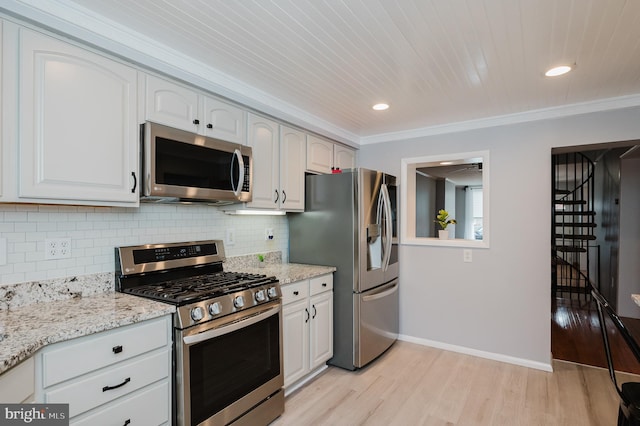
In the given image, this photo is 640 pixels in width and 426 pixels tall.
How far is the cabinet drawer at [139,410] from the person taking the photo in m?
1.46

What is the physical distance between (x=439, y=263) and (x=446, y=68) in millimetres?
2045

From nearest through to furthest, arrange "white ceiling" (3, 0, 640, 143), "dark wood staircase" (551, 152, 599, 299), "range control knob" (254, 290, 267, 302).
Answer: "white ceiling" (3, 0, 640, 143)
"range control knob" (254, 290, 267, 302)
"dark wood staircase" (551, 152, 599, 299)

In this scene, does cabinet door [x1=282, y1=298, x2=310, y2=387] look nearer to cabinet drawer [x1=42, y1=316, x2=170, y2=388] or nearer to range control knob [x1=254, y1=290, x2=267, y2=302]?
range control knob [x1=254, y1=290, x2=267, y2=302]

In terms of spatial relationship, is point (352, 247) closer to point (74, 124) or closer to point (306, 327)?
point (306, 327)

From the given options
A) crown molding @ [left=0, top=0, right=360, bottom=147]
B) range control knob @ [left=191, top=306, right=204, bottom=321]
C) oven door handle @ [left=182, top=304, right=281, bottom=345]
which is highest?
crown molding @ [left=0, top=0, right=360, bottom=147]

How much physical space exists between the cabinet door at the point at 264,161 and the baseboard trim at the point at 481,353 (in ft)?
7.10

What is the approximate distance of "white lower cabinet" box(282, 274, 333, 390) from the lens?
2600 mm

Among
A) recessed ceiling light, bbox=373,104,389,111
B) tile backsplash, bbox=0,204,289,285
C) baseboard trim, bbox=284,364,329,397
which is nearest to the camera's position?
tile backsplash, bbox=0,204,289,285

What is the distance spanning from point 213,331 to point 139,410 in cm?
46

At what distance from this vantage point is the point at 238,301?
6.70ft

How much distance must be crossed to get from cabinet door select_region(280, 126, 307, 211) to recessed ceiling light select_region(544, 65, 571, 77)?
76.5 inches

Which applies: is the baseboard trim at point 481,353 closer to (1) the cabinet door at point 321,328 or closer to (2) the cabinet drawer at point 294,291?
(1) the cabinet door at point 321,328

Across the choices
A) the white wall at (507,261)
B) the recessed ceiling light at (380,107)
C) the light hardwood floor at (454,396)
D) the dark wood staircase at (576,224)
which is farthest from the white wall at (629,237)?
the recessed ceiling light at (380,107)

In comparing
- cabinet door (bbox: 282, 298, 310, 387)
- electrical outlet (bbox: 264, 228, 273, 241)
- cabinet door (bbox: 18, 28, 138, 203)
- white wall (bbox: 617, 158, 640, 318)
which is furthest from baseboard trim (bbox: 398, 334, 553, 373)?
cabinet door (bbox: 18, 28, 138, 203)
